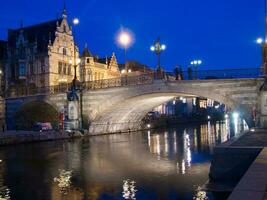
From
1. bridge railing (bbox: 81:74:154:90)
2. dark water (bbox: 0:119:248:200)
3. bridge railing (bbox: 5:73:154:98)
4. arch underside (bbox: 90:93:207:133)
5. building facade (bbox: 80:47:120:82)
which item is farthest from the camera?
building facade (bbox: 80:47:120:82)

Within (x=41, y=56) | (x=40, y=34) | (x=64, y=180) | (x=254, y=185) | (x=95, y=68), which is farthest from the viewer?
(x=95, y=68)

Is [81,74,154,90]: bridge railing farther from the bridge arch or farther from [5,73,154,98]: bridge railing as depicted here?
the bridge arch

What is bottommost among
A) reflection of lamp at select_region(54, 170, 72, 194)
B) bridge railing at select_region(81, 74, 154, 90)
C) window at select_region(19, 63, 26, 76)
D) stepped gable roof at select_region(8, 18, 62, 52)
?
reflection of lamp at select_region(54, 170, 72, 194)

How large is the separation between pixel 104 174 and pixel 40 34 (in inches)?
2323

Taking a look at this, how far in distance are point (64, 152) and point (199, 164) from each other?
36.6ft

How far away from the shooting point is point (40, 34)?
73375 millimetres

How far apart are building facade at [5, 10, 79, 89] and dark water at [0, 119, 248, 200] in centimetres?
4214

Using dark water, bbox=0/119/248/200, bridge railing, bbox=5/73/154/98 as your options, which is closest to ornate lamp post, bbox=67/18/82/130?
bridge railing, bbox=5/73/154/98

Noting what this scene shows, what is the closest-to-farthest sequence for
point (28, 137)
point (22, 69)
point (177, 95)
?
point (28, 137)
point (177, 95)
point (22, 69)

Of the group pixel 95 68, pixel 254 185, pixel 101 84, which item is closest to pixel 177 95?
pixel 101 84

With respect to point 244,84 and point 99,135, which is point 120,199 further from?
point 99,135

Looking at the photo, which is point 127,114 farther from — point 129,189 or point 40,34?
point 129,189

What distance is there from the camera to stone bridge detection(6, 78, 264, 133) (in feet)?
114

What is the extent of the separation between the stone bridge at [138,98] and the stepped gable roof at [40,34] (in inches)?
786
